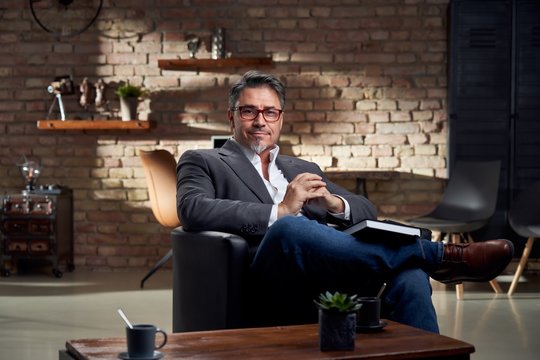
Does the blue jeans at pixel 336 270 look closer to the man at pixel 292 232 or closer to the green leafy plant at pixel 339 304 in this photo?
the man at pixel 292 232

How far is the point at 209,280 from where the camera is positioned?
9.74 ft

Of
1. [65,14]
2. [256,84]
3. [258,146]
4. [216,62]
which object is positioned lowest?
[258,146]

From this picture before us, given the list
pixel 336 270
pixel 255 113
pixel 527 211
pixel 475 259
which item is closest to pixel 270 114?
pixel 255 113

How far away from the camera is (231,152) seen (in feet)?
11.4

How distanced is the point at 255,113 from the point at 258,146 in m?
0.12

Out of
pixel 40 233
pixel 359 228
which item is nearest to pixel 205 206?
pixel 359 228

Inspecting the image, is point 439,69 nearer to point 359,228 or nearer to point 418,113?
point 418,113

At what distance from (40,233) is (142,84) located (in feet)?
4.18

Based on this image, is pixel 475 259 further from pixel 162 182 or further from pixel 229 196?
pixel 162 182

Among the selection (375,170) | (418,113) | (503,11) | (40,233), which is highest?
(503,11)

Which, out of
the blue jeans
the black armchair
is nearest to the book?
the blue jeans

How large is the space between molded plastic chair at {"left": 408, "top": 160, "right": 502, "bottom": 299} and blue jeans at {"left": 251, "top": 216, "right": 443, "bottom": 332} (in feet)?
9.10

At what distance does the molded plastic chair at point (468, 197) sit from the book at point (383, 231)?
2.86 meters

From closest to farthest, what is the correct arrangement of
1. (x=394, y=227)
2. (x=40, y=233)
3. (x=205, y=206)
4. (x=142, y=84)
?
1. (x=394, y=227)
2. (x=205, y=206)
3. (x=40, y=233)
4. (x=142, y=84)
